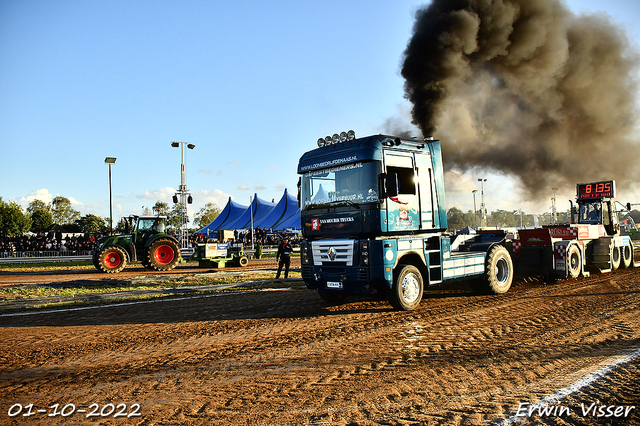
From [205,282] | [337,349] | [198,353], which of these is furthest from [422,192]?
[205,282]

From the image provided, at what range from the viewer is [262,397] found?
4211 mm

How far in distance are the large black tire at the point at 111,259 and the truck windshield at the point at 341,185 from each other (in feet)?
42.6

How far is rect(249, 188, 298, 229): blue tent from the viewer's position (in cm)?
4128

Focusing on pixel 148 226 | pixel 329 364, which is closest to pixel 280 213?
pixel 148 226

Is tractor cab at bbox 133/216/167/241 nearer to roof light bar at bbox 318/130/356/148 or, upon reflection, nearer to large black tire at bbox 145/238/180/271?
large black tire at bbox 145/238/180/271

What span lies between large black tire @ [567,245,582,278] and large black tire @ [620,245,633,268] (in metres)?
3.79

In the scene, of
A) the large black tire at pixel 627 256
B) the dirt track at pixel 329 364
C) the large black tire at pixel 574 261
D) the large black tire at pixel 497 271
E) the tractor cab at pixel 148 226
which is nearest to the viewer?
the dirt track at pixel 329 364

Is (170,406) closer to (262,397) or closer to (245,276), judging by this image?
(262,397)

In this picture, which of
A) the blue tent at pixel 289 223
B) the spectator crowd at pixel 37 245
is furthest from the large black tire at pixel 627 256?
the spectator crowd at pixel 37 245

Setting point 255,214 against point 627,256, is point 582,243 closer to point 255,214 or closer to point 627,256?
point 627,256

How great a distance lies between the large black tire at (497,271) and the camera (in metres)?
10.3

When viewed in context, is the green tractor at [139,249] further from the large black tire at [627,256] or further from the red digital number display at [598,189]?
the large black tire at [627,256]

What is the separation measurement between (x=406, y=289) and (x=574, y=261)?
7807mm

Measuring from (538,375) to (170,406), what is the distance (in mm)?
3786
